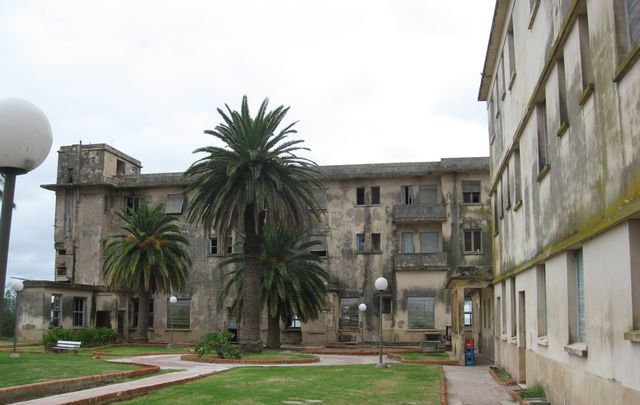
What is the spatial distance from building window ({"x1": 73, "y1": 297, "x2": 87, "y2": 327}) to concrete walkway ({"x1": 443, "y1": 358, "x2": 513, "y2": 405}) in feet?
97.3

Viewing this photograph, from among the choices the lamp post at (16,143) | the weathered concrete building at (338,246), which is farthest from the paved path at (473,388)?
→ the weathered concrete building at (338,246)

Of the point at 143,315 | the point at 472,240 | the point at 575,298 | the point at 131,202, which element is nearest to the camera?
the point at 575,298

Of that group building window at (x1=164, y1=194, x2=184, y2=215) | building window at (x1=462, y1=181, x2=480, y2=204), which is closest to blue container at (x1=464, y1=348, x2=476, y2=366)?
building window at (x1=462, y1=181, x2=480, y2=204)

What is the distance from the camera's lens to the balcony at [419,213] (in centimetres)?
4394

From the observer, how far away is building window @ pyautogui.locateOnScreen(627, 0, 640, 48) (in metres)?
7.84

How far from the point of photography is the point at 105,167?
49500mm

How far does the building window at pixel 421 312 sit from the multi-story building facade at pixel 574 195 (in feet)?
71.2

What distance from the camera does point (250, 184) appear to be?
3072cm

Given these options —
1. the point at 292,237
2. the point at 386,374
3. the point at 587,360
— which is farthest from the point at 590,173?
the point at 292,237

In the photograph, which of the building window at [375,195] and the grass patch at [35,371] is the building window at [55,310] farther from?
the building window at [375,195]

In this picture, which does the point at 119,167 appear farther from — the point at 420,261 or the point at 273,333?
the point at 420,261

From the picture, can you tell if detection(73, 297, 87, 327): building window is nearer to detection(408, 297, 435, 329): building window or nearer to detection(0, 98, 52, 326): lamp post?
detection(408, 297, 435, 329): building window

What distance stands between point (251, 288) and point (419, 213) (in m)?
16.1

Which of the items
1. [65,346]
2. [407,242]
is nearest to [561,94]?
[65,346]
